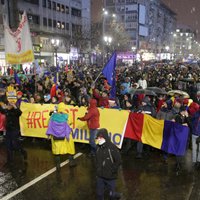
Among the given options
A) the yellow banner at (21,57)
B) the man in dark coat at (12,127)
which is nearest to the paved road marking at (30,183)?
the man in dark coat at (12,127)

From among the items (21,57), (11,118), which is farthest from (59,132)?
(21,57)

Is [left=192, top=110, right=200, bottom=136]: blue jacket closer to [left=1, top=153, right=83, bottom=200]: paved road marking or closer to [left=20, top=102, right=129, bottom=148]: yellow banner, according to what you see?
[left=20, top=102, right=129, bottom=148]: yellow banner

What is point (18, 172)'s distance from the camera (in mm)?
7277

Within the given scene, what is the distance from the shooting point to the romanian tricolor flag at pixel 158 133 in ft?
24.5

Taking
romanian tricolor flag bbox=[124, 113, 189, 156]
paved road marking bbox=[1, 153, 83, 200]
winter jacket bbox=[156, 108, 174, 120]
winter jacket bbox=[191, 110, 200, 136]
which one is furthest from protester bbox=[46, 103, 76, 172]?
winter jacket bbox=[191, 110, 200, 136]

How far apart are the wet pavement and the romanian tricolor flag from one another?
1.50 ft

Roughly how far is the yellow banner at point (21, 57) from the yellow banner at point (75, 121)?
181cm

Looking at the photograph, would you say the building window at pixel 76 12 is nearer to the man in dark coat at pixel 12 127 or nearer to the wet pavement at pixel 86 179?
the wet pavement at pixel 86 179

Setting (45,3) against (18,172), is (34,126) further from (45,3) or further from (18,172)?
(45,3)

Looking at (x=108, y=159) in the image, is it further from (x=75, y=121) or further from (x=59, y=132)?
(x=75, y=121)

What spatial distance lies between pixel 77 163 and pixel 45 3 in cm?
4690

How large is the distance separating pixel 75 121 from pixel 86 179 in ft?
8.49

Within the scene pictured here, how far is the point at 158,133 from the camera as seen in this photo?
26.5ft

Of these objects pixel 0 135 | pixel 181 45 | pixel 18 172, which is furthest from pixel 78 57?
pixel 181 45
